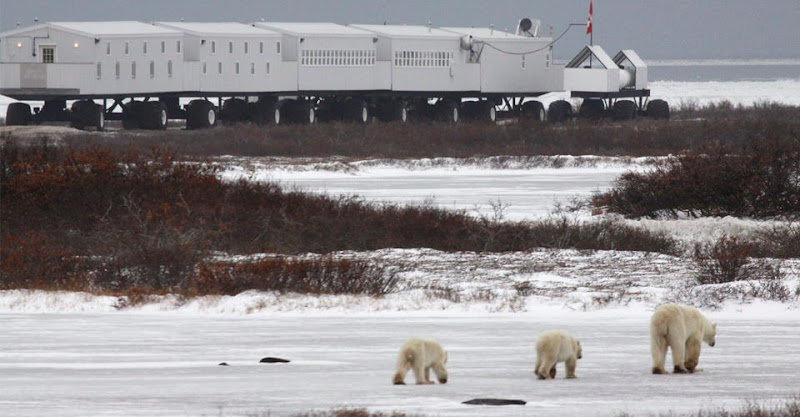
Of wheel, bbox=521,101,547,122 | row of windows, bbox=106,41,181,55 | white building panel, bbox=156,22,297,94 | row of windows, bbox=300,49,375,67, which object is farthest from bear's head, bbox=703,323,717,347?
wheel, bbox=521,101,547,122

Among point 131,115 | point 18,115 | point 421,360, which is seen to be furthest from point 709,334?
point 131,115

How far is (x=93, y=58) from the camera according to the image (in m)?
52.1

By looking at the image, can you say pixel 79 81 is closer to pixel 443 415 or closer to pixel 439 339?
pixel 439 339

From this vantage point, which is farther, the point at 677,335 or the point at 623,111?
the point at 623,111

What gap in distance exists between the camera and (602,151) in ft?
145

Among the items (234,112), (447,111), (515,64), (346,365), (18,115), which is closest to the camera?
(346,365)

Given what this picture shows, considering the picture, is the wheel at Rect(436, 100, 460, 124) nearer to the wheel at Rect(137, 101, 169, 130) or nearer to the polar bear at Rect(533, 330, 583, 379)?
the wheel at Rect(137, 101, 169, 130)

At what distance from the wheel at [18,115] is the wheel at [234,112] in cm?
1030

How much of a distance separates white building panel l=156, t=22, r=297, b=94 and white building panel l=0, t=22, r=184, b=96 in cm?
146

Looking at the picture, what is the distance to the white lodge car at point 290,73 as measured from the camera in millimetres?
52406

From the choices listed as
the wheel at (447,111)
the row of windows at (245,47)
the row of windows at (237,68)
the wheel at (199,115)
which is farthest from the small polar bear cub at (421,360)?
the wheel at (447,111)

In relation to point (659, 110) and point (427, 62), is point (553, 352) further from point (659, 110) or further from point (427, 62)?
point (659, 110)

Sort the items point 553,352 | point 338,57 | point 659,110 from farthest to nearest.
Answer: point 659,110, point 338,57, point 553,352

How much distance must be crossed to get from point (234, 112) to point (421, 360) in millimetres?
52475
